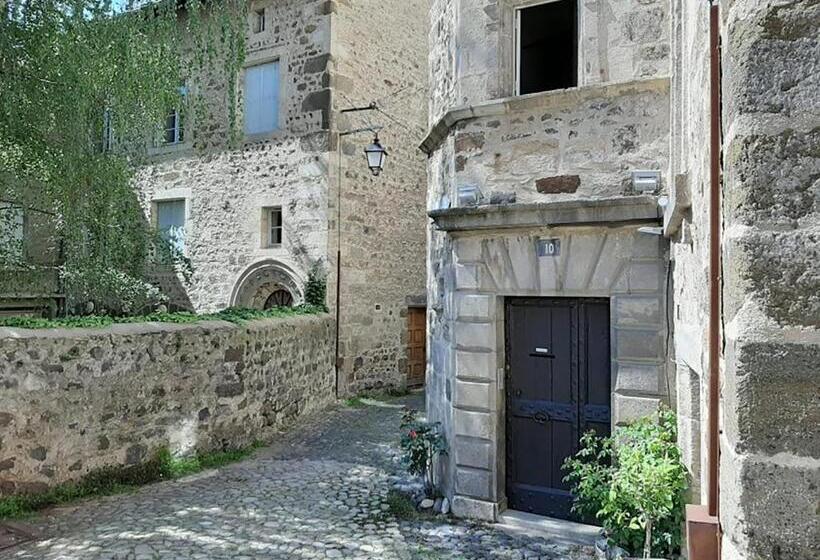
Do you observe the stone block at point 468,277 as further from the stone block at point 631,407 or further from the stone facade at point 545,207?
the stone block at point 631,407

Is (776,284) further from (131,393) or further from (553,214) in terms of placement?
(131,393)

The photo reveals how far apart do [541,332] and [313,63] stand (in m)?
7.26

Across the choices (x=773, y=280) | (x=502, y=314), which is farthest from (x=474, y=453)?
(x=773, y=280)

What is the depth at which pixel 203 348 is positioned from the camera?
264 inches

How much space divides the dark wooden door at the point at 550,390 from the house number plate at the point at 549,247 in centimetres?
37

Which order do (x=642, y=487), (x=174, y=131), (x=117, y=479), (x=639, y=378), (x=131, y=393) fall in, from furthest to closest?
(x=174, y=131)
(x=131, y=393)
(x=117, y=479)
(x=639, y=378)
(x=642, y=487)

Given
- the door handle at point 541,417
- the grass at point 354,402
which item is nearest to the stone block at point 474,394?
the door handle at point 541,417

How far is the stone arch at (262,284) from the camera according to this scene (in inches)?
404

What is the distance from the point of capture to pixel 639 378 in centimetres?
405

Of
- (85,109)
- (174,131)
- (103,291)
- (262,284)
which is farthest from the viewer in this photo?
(174,131)

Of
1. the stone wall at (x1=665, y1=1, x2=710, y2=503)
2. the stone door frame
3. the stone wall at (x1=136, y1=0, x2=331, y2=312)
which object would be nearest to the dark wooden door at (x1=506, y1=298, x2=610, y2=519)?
the stone door frame

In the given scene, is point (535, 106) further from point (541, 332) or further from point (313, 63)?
point (313, 63)

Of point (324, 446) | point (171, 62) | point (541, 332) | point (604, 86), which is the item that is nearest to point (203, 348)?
point (324, 446)

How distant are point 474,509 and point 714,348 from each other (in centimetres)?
352
